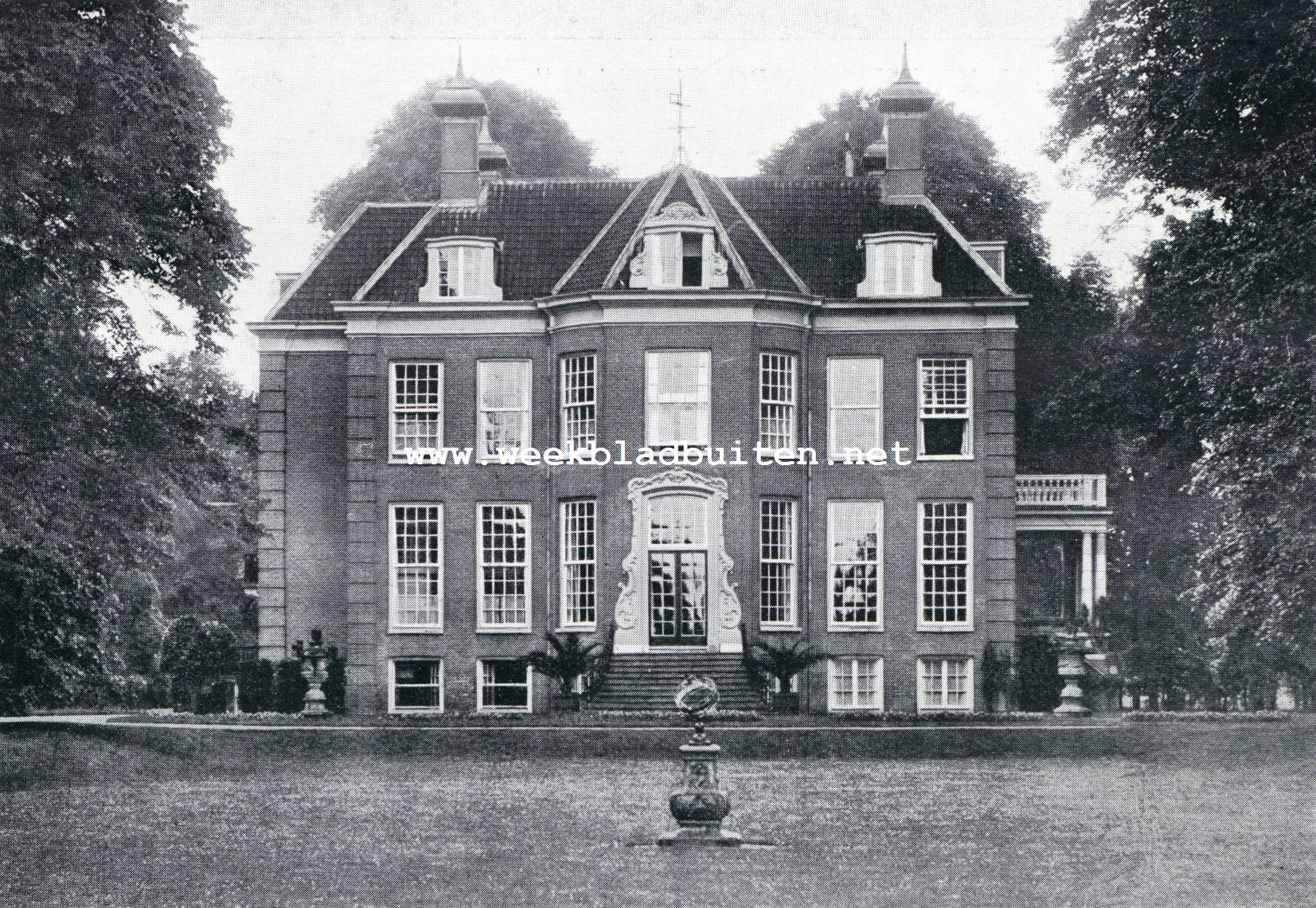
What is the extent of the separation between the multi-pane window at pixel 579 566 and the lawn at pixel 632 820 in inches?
292

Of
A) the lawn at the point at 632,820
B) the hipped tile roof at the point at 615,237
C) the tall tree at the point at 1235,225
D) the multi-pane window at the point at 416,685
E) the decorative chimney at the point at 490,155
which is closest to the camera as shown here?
the lawn at the point at 632,820

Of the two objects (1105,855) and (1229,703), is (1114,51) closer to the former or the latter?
(1105,855)

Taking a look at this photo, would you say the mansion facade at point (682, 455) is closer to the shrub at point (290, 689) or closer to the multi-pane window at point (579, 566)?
the multi-pane window at point (579, 566)

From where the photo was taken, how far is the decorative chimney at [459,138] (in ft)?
108

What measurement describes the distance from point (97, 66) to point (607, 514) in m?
13.5

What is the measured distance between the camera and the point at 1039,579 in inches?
1640

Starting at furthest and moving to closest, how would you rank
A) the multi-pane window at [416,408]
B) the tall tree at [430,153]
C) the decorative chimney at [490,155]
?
the tall tree at [430,153]
the decorative chimney at [490,155]
the multi-pane window at [416,408]

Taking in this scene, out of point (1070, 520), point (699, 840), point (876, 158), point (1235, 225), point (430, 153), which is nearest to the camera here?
point (699, 840)

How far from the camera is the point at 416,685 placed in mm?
31562

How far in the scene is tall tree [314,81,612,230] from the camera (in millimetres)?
35906

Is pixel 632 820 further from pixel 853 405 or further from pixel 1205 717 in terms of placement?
pixel 853 405

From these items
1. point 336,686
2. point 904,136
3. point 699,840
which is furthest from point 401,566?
point 699,840

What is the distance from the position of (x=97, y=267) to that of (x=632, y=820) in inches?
383

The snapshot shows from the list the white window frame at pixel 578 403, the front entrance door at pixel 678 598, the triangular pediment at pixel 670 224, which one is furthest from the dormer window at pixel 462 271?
the front entrance door at pixel 678 598
